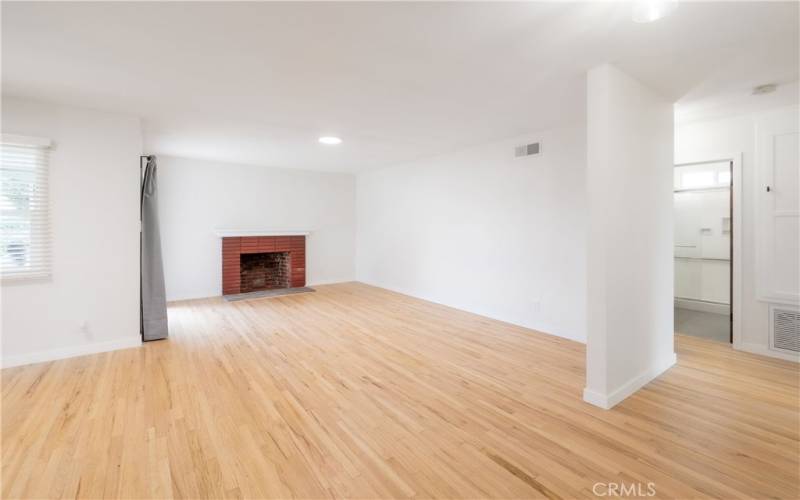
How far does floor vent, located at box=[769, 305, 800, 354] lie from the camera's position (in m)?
3.21

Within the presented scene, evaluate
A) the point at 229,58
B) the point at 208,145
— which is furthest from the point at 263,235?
the point at 229,58

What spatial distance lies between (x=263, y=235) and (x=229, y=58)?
4534 mm

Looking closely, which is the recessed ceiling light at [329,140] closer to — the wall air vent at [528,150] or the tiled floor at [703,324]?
the wall air vent at [528,150]

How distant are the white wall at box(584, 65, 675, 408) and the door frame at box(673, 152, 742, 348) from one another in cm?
115

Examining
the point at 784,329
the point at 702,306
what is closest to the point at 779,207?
the point at 784,329

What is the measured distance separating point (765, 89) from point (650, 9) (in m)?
2.04

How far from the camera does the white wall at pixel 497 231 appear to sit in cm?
388

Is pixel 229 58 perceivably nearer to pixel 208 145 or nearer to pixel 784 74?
pixel 208 145

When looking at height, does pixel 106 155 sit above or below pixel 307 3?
below

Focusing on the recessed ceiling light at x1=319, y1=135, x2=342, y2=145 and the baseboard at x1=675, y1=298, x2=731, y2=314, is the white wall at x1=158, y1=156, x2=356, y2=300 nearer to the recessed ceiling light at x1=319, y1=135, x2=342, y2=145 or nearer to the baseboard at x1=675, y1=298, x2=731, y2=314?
the recessed ceiling light at x1=319, y1=135, x2=342, y2=145

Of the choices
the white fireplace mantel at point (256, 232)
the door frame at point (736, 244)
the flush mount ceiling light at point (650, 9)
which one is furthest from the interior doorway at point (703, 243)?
the white fireplace mantel at point (256, 232)

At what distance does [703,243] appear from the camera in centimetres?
541

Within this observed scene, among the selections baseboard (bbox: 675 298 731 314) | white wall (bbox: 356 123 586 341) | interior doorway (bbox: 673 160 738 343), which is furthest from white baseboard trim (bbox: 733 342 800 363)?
baseboard (bbox: 675 298 731 314)

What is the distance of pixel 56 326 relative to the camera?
3.29 meters
